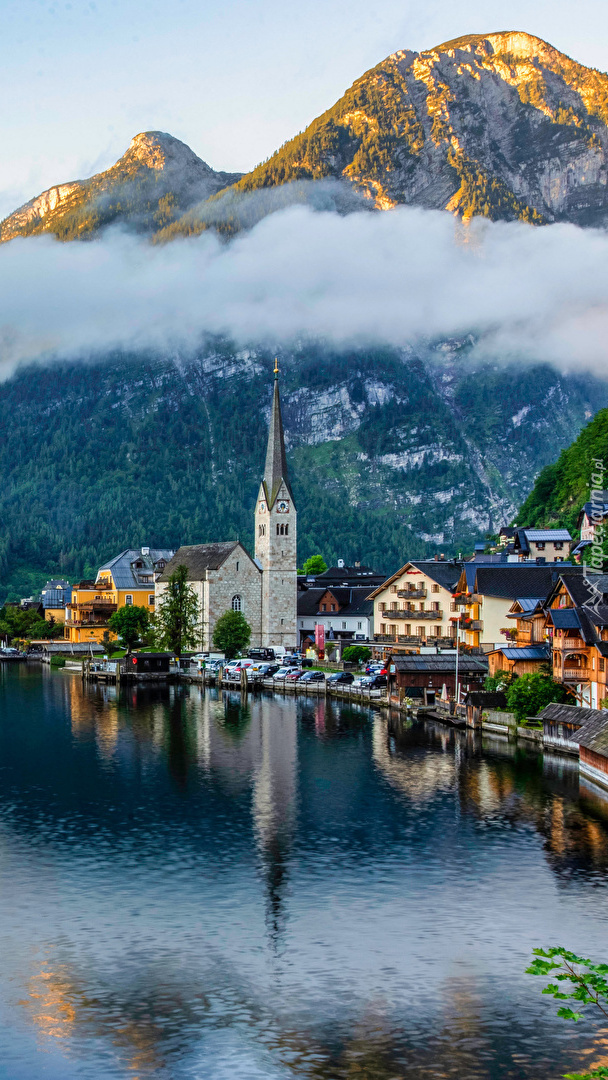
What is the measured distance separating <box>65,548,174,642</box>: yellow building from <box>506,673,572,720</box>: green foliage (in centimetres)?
9600

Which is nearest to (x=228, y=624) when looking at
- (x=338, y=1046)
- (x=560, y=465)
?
(x=560, y=465)

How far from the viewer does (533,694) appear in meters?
75.6

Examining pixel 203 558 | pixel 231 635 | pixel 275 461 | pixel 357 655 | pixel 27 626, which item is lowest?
pixel 357 655

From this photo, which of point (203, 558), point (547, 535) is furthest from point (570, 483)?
point (203, 558)

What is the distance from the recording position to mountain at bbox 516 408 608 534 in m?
142

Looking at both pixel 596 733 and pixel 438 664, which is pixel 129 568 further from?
pixel 596 733

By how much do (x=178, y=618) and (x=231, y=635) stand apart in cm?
691

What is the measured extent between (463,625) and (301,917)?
67.9 m

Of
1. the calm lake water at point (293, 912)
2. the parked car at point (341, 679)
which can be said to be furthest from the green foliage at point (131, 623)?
the calm lake water at point (293, 912)

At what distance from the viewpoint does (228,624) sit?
13550cm

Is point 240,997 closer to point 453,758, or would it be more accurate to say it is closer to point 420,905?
point 420,905

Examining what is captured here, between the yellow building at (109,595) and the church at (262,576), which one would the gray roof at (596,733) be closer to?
the church at (262,576)

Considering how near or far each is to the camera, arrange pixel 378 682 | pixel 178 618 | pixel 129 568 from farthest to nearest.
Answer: pixel 129 568 < pixel 178 618 < pixel 378 682

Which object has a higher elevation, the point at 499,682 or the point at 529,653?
the point at 529,653
